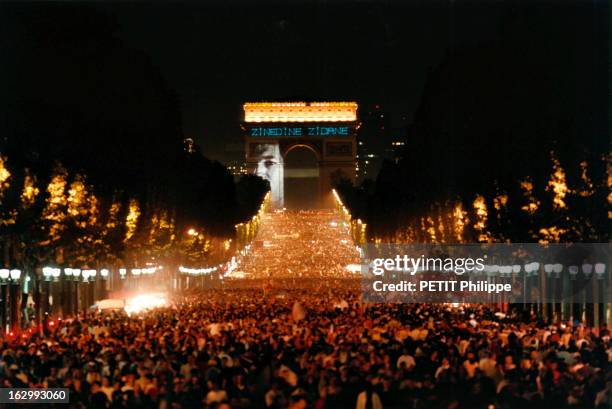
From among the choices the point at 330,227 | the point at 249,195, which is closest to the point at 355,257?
the point at 330,227

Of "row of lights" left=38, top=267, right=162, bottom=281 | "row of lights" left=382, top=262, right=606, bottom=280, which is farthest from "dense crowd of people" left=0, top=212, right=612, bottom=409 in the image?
"row of lights" left=38, top=267, right=162, bottom=281

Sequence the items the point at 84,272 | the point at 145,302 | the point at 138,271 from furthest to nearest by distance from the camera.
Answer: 1. the point at 138,271
2. the point at 84,272
3. the point at 145,302

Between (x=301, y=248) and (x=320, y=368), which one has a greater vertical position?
(x=301, y=248)

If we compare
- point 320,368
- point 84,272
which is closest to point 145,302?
point 84,272

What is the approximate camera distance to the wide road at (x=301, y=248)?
330 feet

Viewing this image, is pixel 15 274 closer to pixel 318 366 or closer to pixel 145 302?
pixel 145 302

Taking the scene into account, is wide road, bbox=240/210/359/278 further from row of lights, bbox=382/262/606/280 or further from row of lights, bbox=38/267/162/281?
row of lights, bbox=382/262/606/280

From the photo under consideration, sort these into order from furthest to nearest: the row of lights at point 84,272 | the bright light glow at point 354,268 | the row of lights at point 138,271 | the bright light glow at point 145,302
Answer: the bright light glow at point 354,268
the row of lights at point 138,271
the row of lights at point 84,272
the bright light glow at point 145,302

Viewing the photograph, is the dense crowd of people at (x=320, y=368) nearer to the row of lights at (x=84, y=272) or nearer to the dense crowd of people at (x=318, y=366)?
the dense crowd of people at (x=318, y=366)

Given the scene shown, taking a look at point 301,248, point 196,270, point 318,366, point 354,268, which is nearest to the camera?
point 318,366

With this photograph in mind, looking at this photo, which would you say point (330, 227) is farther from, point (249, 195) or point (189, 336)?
point (189, 336)

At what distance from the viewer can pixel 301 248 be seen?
4761 inches

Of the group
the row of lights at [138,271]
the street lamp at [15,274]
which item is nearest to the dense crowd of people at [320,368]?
the street lamp at [15,274]

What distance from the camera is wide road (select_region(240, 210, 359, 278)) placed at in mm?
100438
